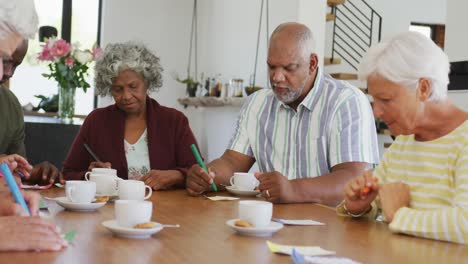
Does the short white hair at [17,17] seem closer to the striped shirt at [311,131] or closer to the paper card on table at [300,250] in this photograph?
the paper card on table at [300,250]

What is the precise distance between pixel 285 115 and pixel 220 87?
15.2 ft

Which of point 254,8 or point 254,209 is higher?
point 254,8

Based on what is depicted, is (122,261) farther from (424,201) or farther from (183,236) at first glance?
(424,201)

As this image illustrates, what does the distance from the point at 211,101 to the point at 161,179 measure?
189 inches

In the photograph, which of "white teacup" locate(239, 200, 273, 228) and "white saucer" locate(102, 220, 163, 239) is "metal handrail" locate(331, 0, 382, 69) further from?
"white saucer" locate(102, 220, 163, 239)

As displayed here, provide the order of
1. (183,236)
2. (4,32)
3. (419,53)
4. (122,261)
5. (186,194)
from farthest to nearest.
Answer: (186,194) < (419,53) < (183,236) < (4,32) < (122,261)

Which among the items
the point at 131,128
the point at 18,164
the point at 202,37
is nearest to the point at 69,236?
the point at 18,164

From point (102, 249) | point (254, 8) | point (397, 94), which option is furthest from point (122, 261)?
point (254, 8)

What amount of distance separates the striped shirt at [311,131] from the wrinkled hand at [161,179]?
0.36 metres

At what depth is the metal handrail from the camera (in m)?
9.04

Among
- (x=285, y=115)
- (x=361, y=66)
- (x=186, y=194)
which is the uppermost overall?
(x=361, y=66)

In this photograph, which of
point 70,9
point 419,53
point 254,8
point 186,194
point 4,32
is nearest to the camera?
point 4,32

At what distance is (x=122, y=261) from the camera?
3.72ft

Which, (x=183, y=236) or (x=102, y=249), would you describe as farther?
(x=183, y=236)
